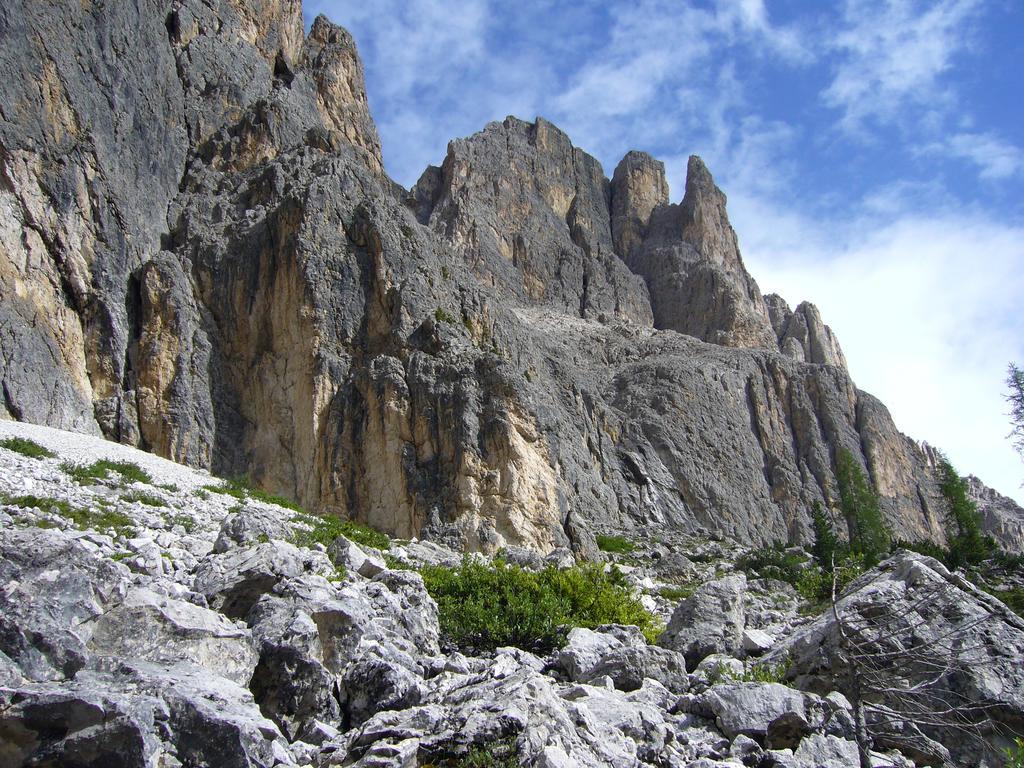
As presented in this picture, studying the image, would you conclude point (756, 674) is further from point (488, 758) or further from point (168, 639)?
point (168, 639)

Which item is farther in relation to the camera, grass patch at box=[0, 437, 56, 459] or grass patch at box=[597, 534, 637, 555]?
grass patch at box=[597, 534, 637, 555]

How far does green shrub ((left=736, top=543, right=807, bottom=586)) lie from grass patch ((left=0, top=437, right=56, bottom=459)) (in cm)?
2779

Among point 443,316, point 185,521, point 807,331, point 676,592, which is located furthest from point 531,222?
point 185,521

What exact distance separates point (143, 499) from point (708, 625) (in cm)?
1439

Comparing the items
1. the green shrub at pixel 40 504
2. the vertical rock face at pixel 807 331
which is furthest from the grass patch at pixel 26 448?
the vertical rock face at pixel 807 331

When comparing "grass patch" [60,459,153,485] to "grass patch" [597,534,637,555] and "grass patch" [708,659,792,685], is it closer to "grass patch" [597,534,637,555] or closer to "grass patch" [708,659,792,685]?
"grass patch" [708,659,792,685]

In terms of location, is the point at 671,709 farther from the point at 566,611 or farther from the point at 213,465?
the point at 213,465

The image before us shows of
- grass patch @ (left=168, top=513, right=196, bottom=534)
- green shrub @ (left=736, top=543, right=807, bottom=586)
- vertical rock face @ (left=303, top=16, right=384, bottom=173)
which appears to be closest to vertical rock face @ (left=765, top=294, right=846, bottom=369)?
vertical rock face @ (left=303, top=16, right=384, bottom=173)

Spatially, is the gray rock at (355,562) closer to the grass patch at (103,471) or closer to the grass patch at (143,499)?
the grass patch at (143,499)

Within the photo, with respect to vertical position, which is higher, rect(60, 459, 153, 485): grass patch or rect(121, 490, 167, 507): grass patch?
rect(60, 459, 153, 485): grass patch

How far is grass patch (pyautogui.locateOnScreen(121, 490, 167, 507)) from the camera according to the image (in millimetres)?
20961

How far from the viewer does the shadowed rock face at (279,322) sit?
37.9 m

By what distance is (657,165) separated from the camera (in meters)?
123

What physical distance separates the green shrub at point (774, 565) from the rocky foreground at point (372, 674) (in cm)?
2222
